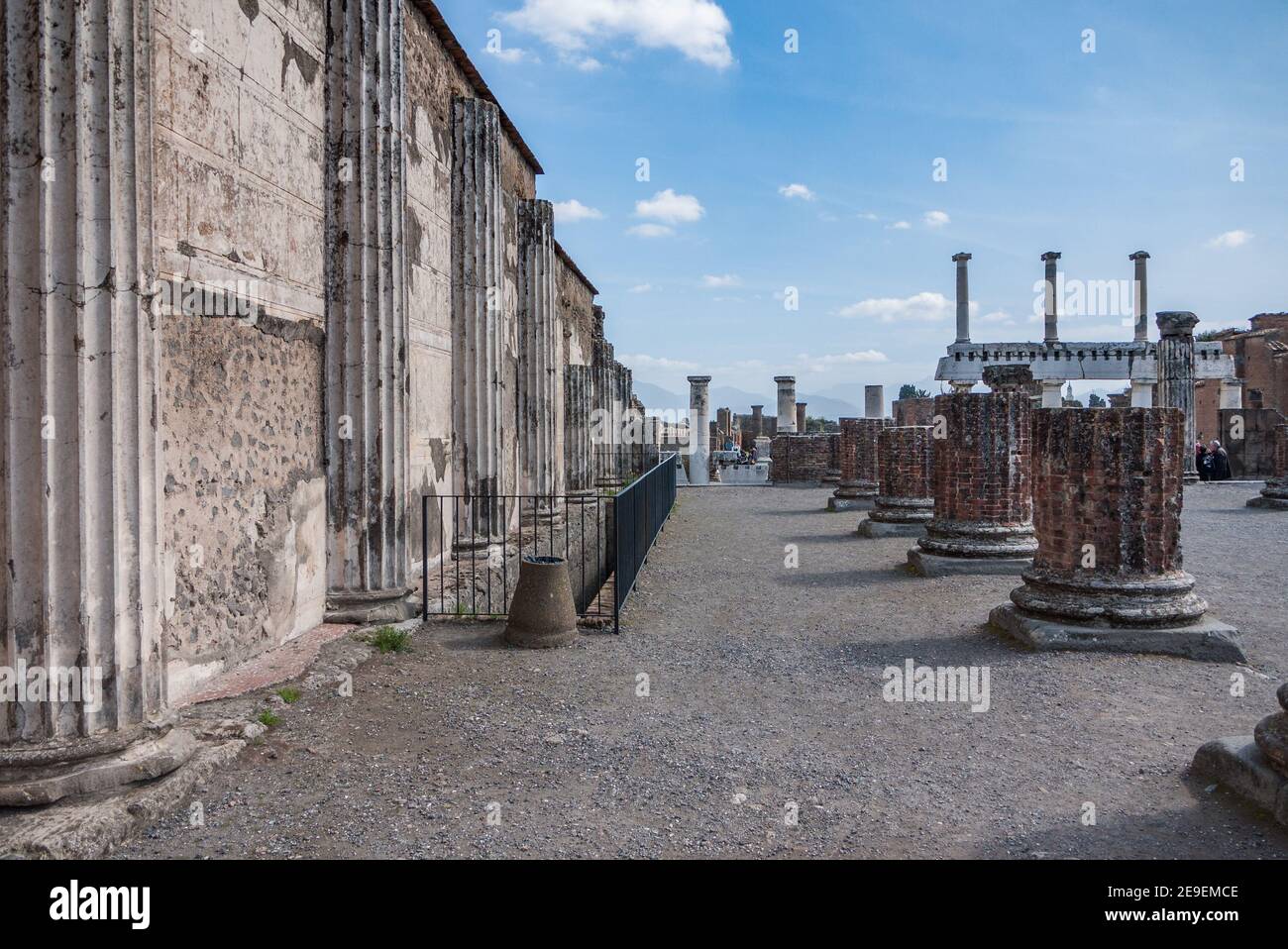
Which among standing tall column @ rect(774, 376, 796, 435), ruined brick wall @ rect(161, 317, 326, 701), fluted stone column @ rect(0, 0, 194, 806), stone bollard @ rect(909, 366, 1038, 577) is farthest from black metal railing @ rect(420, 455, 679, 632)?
standing tall column @ rect(774, 376, 796, 435)

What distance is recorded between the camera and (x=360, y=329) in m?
6.53

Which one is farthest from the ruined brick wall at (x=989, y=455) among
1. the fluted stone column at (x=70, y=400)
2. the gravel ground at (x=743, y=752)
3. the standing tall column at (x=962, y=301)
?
the standing tall column at (x=962, y=301)

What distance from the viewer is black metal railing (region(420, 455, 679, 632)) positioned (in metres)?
7.00

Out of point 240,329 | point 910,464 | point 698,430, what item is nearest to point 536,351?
point 910,464

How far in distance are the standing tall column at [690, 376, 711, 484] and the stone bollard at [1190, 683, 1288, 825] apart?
23480 millimetres

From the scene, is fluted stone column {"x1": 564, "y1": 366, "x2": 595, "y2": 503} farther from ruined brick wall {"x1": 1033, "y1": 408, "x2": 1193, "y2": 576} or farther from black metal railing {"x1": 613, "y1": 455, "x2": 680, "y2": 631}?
ruined brick wall {"x1": 1033, "y1": 408, "x2": 1193, "y2": 576}

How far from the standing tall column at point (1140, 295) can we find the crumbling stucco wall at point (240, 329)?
3444 centimetres

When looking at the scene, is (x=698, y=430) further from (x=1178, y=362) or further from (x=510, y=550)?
(x=510, y=550)

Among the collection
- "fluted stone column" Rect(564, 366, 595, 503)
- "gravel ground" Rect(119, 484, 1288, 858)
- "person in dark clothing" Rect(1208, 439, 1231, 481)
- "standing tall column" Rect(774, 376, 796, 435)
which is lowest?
"gravel ground" Rect(119, 484, 1288, 858)

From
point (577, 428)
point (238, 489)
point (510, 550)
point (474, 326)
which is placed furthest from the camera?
point (577, 428)

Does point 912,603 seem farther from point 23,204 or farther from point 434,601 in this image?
point 23,204

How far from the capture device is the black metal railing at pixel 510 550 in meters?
7.00

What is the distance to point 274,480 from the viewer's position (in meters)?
5.61

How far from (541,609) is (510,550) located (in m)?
3.91
